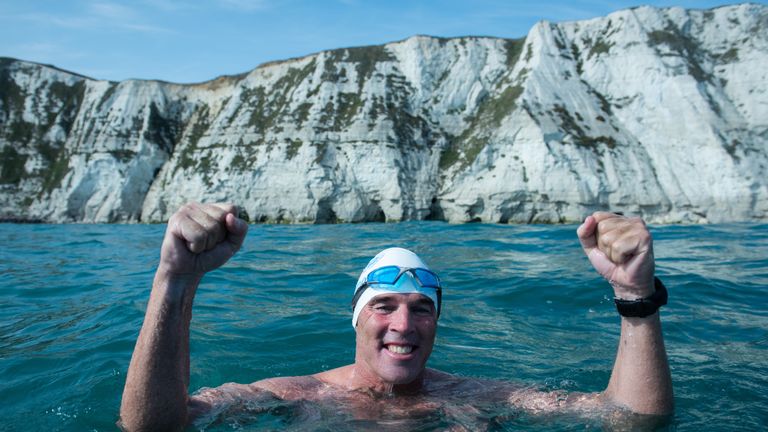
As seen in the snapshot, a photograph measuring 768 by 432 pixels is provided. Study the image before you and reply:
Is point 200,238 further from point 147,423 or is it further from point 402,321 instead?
point 402,321

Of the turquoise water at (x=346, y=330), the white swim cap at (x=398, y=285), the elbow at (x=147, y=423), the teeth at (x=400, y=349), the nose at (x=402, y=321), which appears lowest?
the turquoise water at (x=346, y=330)

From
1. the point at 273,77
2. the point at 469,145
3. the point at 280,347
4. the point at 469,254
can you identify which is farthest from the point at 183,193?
the point at 280,347

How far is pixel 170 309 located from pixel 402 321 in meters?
1.45

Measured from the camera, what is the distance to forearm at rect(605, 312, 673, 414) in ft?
9.02

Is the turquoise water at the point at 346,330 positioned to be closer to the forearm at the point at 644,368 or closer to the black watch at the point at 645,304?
the forearm at the point at 644,368

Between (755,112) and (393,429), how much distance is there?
106ft

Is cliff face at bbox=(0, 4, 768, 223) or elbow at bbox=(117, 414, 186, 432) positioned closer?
elbow at bbox=(117, 414, 186, 432)

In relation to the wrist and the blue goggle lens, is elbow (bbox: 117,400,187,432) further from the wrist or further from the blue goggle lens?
the blue goggle lens

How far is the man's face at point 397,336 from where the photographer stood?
10.8 feet

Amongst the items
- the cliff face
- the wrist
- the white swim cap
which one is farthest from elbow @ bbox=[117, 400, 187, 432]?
the cliff face

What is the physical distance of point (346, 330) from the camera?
259 inches

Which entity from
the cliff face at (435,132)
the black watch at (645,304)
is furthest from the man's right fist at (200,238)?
the cliff face at (435,132)

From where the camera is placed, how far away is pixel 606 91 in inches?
1230

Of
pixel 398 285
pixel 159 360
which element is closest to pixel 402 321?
pixel 398 285
